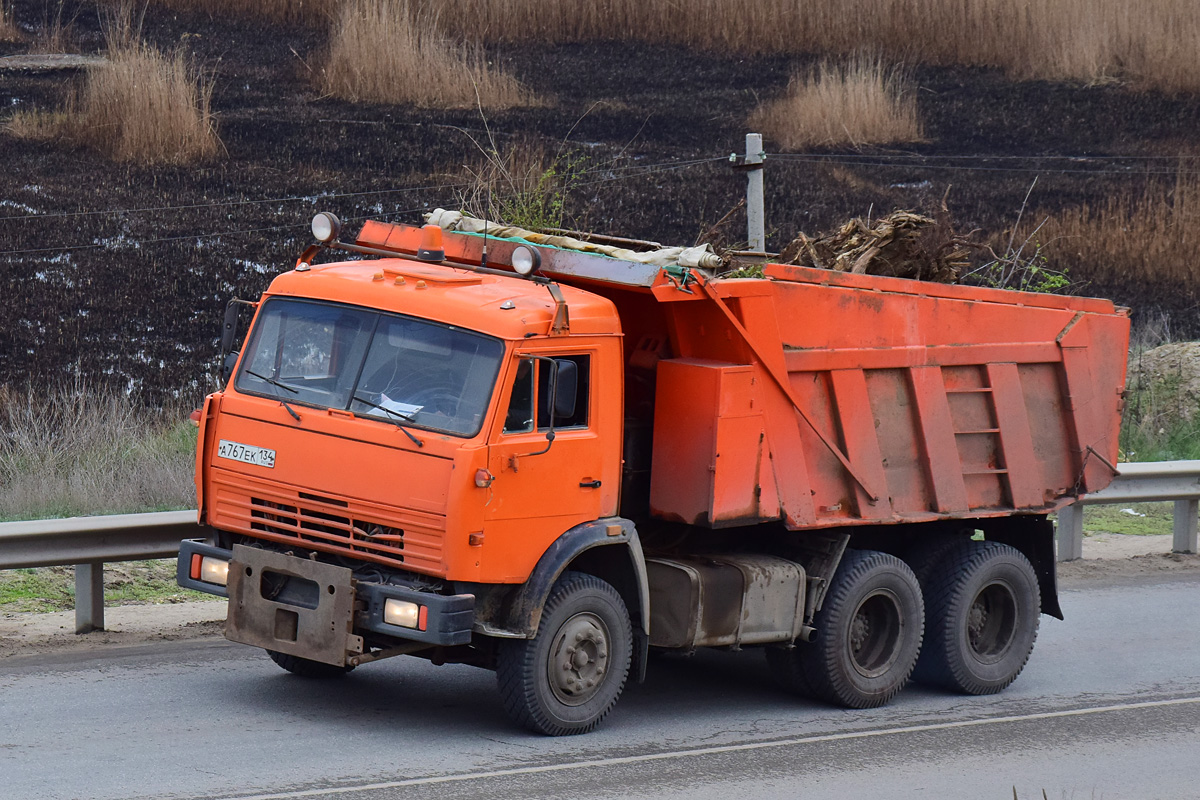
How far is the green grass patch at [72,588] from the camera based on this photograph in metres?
10.6

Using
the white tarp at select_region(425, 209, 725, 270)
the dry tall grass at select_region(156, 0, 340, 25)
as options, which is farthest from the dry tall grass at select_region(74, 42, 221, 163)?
the white tarp at select_region(425, 209, 725, 270)

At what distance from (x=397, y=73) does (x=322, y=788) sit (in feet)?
80.2

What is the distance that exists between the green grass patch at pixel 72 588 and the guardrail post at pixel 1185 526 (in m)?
8.55

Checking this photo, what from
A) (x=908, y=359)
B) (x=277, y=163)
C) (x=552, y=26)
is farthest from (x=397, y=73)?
(x=908, y=359)

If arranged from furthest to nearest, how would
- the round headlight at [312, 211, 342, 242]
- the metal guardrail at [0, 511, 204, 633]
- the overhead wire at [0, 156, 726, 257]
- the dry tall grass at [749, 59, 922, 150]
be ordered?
the dry tall grass at [749, 59, 922, 150] < the overhead wire at [0, 156, 726, 257] < the metal guardrail at [0, 511, 204, 633] < the round headlight at [312, 211, 342, 242]

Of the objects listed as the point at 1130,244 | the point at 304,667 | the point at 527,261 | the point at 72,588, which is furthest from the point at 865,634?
the point at 1130,244

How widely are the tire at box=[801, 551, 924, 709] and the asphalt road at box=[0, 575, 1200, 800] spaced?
0.16 m

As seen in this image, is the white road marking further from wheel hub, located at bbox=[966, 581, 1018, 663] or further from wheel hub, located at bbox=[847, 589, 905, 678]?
wheel hub, located at bbox=[966, 581, 1018, 663]

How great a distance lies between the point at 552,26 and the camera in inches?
1351

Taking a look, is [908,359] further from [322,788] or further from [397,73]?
[397,73]

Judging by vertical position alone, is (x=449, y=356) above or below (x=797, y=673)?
above

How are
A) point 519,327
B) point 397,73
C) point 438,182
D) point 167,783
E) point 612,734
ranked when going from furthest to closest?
point 397,73, point 438,182, point 612,734, point 519,327, point 167,783

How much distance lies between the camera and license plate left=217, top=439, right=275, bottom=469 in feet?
26.0

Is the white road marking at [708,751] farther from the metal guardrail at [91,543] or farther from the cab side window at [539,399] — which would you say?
the metal guardrail at [91,543]
